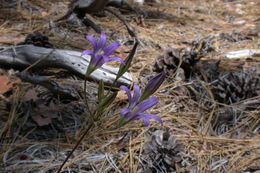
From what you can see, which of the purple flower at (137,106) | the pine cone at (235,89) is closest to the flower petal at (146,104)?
the purple flower at (137,106)

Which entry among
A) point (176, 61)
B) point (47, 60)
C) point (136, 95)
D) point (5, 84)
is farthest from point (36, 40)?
point (136, 95)

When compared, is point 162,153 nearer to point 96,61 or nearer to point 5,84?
point 96,61

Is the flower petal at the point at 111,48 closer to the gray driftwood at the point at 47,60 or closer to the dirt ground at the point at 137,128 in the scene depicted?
the dirt ground at the point at 137,128

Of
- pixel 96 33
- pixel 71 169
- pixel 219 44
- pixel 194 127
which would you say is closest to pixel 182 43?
pixel 219 44

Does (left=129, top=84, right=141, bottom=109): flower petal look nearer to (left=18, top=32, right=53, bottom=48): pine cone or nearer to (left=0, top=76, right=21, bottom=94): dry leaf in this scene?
(left=0, top=76, right=21, bottom=94): dry leaf

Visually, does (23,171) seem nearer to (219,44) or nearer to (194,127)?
(194,127)

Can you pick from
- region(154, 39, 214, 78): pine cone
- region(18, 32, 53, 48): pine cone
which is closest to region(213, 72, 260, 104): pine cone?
region(154, 39, 214, 78): pine cone

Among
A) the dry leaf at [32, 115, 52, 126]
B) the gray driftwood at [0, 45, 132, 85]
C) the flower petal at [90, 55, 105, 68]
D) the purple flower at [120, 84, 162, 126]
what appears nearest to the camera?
the purple flower at [120, 84, 162, 126]
